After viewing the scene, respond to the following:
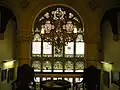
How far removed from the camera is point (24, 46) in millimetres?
10078

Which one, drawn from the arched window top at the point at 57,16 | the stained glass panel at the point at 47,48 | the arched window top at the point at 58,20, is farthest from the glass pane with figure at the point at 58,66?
the arched window top at the point at 57,16

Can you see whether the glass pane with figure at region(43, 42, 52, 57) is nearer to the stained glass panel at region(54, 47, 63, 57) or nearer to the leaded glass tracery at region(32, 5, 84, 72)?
the leaded glass tracery at region(32, 5, 84, 72)

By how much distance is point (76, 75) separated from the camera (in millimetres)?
10023

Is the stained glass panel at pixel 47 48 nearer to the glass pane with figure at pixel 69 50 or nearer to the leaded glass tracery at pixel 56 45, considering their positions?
the leaded glass tracery at pixel 56 45

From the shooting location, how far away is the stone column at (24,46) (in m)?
10.1

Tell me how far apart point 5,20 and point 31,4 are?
4.18ft

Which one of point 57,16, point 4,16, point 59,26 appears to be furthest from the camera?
point 57,16

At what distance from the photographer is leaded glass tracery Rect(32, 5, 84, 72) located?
36.6ft

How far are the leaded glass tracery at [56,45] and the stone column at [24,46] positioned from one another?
3.85 feet

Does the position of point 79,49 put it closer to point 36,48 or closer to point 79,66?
point 79,66

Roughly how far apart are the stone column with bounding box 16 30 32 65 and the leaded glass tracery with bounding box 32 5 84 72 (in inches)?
46.2

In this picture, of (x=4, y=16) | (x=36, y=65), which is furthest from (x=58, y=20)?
(x=4, y=16)

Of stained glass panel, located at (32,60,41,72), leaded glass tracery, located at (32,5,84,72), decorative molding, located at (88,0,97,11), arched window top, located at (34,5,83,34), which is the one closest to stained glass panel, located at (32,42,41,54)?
leaded glass tracery, located at (32,5,84,72)

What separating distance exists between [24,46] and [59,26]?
1.81 metres
